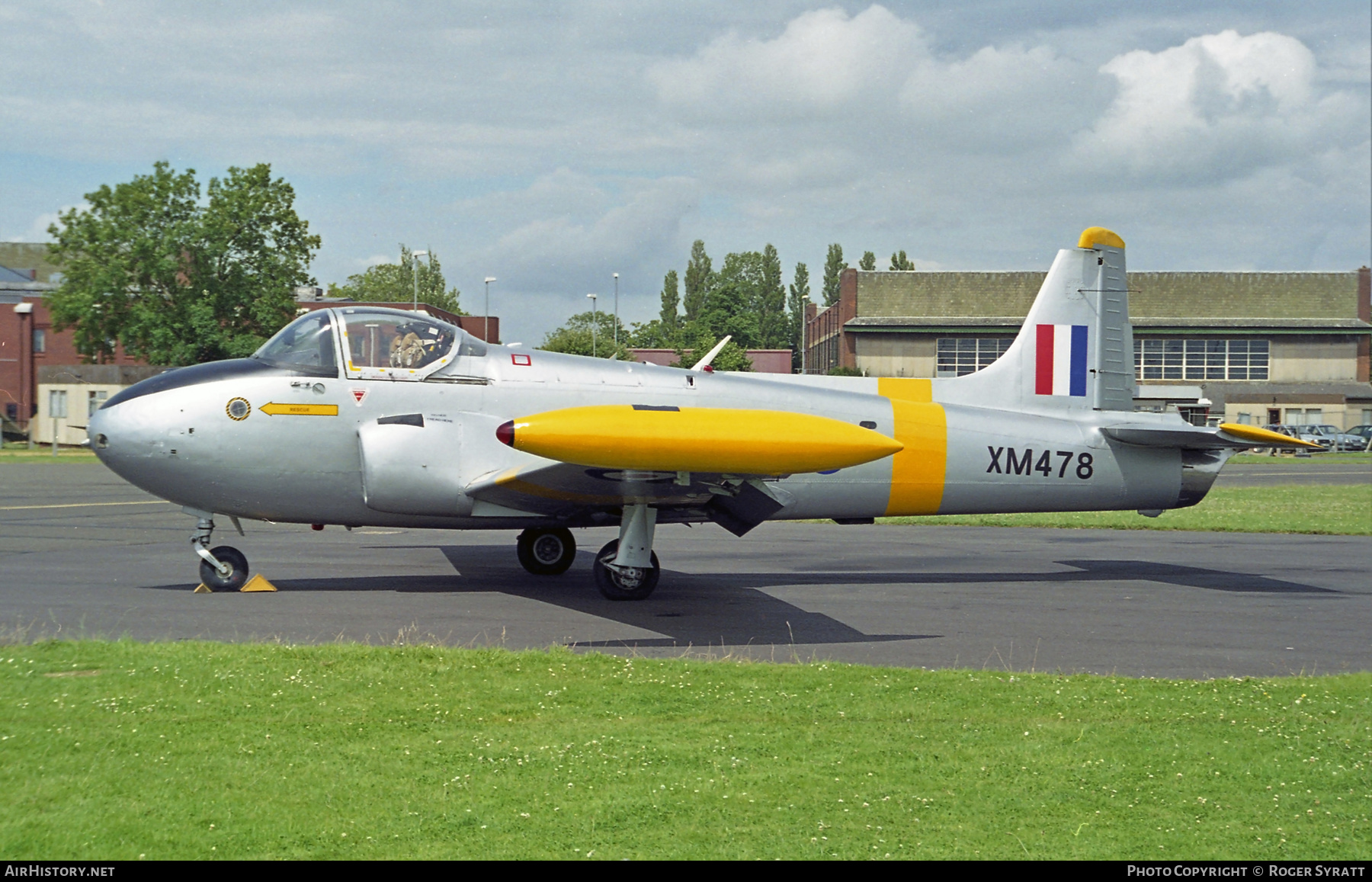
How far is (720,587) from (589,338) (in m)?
65.3

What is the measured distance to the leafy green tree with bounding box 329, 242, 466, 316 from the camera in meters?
116

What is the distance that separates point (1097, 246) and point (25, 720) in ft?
41.7

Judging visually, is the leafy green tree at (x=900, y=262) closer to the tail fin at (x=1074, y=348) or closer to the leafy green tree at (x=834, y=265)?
the leafy green tree at (x=834, y=265)

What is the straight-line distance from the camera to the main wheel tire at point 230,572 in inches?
457

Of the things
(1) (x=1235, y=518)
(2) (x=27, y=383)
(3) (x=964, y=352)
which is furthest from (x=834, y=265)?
(1) (x=1235, y=518)

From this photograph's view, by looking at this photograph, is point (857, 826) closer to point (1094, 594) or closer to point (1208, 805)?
point (1208, 805)

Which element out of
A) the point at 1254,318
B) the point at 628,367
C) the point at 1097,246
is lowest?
the point at 628,367

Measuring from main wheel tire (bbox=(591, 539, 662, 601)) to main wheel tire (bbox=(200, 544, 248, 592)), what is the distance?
12.0ft

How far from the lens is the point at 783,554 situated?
53.7 ft

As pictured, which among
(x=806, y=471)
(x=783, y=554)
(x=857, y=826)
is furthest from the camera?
(x=783, y=554)

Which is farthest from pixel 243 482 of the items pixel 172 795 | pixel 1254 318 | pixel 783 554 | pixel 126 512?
pixel 1254 318

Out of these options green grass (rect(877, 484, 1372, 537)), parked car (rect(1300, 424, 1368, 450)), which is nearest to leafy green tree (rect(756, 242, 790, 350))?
parked car (rect(1300, 424, 1368, 450))

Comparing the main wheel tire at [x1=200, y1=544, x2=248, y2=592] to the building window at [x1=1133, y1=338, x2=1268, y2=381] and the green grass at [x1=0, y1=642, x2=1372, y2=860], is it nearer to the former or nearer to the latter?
the green grass at [x1=0, y1=642, x2=1372, y2=860]

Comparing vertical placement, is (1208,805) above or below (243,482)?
below
